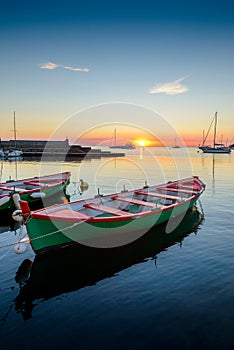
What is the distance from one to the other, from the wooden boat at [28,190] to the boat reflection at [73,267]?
19.1 ft

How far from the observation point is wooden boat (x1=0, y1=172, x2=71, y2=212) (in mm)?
13961

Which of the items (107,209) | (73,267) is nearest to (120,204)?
(107,209)

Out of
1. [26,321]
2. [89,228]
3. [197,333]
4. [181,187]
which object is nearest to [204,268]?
[197,333]

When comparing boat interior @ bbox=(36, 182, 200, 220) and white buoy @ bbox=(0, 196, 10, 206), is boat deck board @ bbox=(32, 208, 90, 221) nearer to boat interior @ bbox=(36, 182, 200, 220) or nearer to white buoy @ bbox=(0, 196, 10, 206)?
boat interior @ bbox=(36, 182, 200, 220)

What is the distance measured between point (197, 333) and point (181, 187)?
1156 cm

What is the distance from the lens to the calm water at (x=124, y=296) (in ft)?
17.4

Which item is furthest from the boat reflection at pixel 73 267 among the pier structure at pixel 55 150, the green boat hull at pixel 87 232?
the pier structure at pixel 55 150

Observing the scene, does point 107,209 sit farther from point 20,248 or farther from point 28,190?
point 28,190

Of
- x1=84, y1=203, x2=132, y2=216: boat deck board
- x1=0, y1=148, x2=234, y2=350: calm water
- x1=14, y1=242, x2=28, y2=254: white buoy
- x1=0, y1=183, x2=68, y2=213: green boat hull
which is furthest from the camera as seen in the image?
x1=0, y1=183, x2=68, y2=213: green boat hull

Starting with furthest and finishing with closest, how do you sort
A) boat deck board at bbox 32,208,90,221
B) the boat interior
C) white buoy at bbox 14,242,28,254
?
the boat interior
boat deck board at bbox 32,208,90,221
white buoy at bbox 14,242,28,254

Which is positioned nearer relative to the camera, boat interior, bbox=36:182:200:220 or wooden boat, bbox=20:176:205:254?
wooden boat, bbox=20:176:205:254

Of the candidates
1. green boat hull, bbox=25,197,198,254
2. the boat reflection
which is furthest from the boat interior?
the boat reflection

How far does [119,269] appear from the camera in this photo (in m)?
8.21

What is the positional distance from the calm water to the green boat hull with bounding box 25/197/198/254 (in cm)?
38
